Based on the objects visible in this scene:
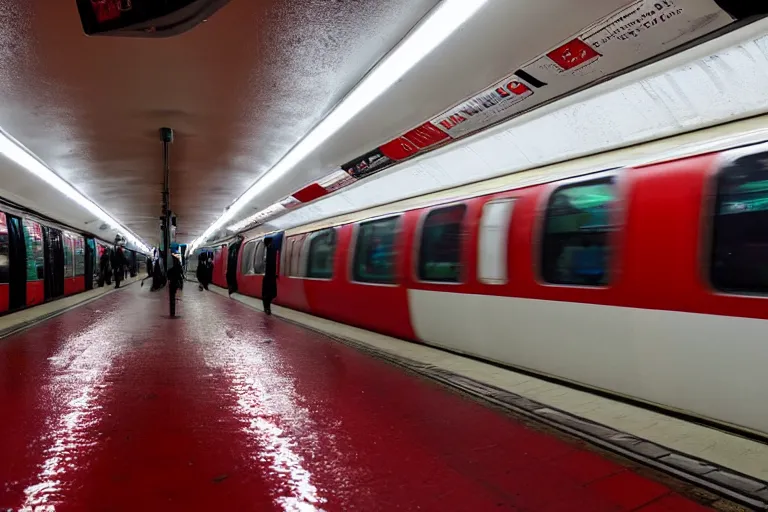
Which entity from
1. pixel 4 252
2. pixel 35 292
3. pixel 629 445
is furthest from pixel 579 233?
pixel 35 292

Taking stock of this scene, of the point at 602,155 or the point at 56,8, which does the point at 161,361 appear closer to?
the point at 56,8

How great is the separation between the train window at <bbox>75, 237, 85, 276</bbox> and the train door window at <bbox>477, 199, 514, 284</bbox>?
16.4 metres

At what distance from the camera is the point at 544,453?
305 centimetres

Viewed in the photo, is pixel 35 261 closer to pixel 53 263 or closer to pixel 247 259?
pixel 53 263

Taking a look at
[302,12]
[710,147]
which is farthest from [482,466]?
[302,12]

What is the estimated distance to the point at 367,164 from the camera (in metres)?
8.23

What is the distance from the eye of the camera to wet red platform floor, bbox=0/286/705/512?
96.2 inches

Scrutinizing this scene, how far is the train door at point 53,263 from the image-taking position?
12.7 metres

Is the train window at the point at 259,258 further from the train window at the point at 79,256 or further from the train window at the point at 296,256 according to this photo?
the train window at the point at 79,256

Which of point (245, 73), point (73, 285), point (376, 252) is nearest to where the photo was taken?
point (245, 73)

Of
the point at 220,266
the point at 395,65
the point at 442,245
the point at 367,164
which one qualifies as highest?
the point at 395,65

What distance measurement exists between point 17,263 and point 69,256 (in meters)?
5.70

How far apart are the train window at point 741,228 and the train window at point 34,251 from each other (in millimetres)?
12863

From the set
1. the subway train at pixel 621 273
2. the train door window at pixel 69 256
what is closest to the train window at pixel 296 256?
the subway train at pixel 621 273
